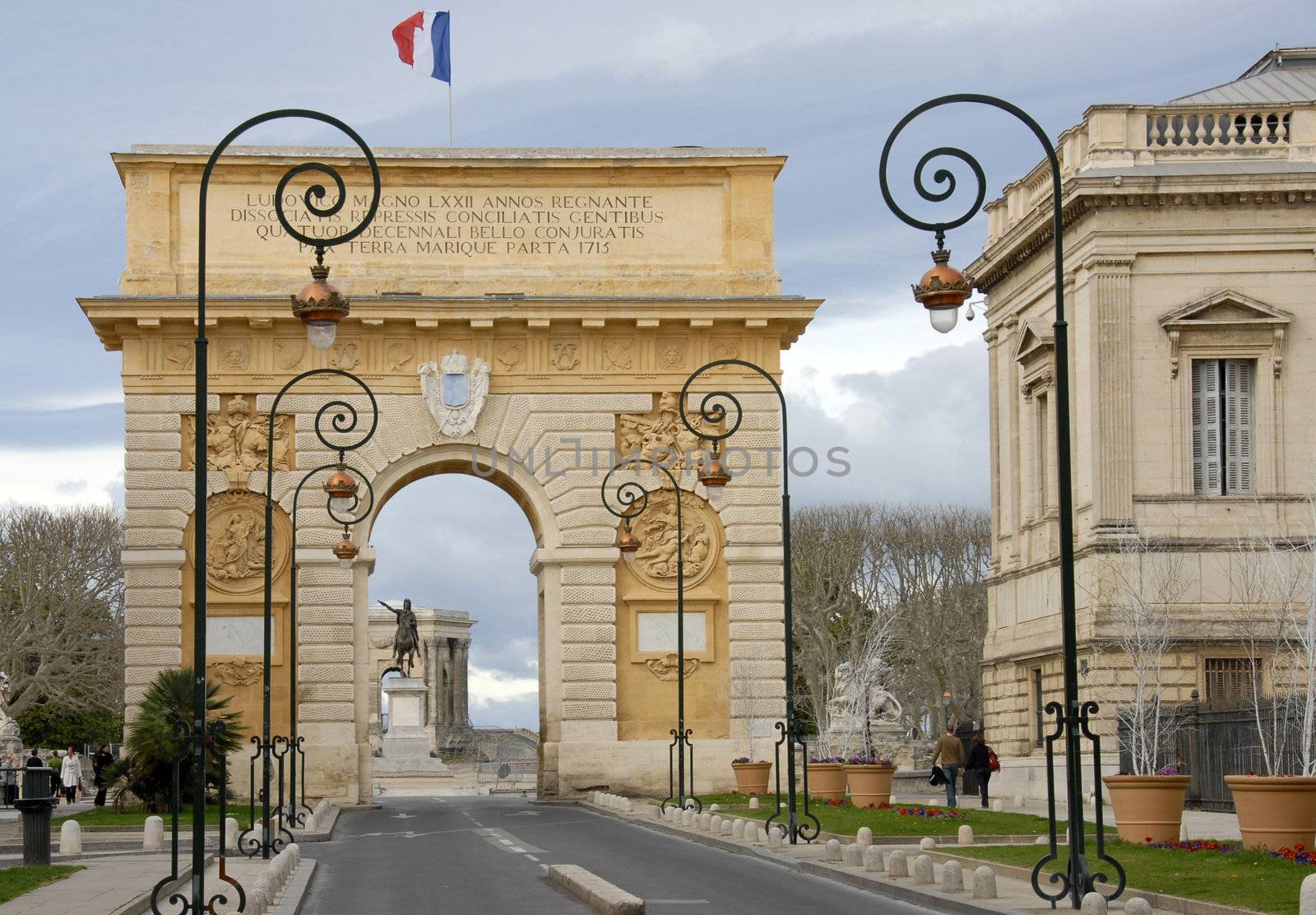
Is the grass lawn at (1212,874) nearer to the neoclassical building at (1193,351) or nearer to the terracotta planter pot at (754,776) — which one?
the neoclassical building at (1193,351)

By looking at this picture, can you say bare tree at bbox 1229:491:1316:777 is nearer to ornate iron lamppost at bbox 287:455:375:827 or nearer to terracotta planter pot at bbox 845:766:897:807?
terracotta planter pot at bbox 845:766:897:807

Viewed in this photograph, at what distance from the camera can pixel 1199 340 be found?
4303cm

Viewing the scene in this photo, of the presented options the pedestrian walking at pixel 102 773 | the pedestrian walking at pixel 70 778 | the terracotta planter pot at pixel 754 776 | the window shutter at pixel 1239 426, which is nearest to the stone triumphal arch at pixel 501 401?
the terracotta planter pot at pixel 754 776

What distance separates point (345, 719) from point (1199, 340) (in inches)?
794

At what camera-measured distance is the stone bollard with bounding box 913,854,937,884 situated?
21.5 meters

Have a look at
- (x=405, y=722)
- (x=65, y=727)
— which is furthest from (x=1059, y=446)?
(x=65, y=727)

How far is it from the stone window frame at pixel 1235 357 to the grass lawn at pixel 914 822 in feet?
32.8

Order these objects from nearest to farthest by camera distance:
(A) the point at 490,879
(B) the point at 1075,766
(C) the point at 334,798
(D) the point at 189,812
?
(B) the point at 1075,766 < (A) the point at 490,879 < (D) the point at 189,812 < (C) the point at 334,798

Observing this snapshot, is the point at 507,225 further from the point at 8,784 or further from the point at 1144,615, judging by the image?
the point at 8,784

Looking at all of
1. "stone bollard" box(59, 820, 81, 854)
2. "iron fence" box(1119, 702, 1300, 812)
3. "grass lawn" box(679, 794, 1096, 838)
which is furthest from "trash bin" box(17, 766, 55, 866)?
"iron fence" box(1119, 702, 1300, 812)

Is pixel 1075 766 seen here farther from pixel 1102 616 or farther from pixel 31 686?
pixel 31 686

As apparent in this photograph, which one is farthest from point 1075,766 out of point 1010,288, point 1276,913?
point 1010,288

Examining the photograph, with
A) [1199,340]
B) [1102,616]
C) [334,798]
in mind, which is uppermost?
[1199,340]

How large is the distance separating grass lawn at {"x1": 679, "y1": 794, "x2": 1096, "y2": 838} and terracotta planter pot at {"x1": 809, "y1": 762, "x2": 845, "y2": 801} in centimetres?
167
